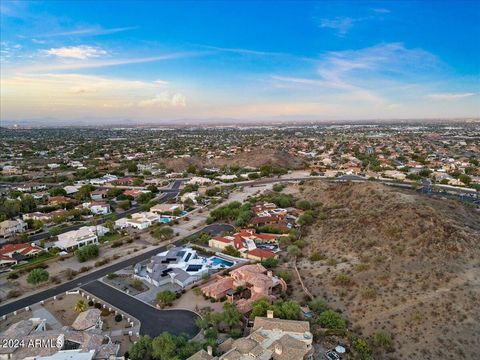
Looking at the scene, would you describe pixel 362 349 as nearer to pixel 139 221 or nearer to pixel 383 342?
pixel 383 342

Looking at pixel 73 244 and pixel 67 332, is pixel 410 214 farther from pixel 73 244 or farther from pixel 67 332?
pixel 73 244

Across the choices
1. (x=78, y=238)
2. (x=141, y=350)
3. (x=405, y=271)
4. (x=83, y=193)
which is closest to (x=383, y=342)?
(x=405, y=271)

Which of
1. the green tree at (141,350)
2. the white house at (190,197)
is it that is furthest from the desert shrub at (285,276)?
the white house at (190,197)

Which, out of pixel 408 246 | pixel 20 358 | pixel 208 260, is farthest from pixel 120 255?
pixel 408 246

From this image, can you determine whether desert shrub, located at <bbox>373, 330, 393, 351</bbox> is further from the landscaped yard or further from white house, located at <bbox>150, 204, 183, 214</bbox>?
white house, located at <bbox>150, 204, 183, 214</bbox>

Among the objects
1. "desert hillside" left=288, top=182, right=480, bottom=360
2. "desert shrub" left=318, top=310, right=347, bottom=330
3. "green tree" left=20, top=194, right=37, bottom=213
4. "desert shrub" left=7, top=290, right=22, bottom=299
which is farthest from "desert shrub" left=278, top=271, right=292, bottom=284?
"green tree" left=20, top=194, right=37, bottom=213

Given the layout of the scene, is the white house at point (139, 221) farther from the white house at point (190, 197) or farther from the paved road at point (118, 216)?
the white house at point (190, 197)
